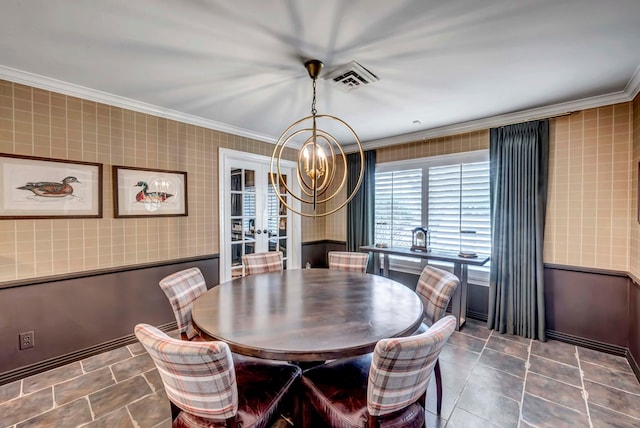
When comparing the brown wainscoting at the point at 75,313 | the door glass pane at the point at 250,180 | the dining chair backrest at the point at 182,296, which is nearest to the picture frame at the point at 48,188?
the brown wainscoting at the point at 75,313

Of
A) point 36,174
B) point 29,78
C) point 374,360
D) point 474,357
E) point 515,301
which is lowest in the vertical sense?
point 474,357

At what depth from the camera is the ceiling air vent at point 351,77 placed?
2111 millimetres

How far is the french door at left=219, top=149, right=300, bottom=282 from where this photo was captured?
376cm

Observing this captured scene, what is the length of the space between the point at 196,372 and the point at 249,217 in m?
3.09

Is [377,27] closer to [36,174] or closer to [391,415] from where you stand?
[391,415]

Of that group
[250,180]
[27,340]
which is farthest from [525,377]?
[27,340]

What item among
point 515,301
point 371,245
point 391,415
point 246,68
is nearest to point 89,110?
point 246,68

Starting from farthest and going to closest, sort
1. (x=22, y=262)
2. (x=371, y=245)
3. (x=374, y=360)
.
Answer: (x=371, y=245), (x=22, y=262), (x=374, y=360)

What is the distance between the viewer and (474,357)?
2.64 metres

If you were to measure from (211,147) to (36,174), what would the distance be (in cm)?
167

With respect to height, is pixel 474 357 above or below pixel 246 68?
below

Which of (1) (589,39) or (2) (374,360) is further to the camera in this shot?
(1) (589,39)

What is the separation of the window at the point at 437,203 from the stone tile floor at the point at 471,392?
117cm

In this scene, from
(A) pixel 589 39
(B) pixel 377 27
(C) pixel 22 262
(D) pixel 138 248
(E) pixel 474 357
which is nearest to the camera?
(B) pixel 377 27
